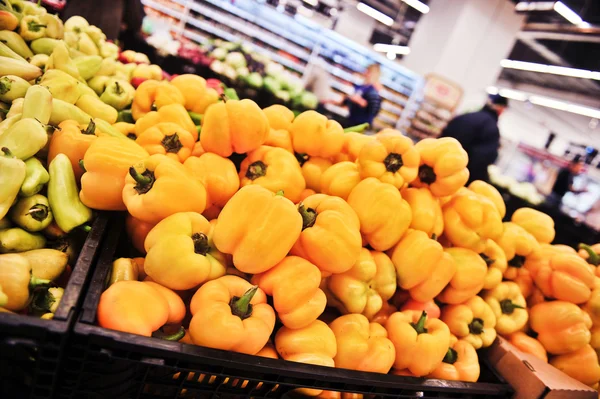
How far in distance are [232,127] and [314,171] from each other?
16.3 inches

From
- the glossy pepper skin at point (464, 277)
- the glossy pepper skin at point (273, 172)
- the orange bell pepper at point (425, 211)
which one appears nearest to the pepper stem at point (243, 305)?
the glossy pepper skin at point (273, 172)

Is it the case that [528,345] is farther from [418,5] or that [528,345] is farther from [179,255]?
[418,5]

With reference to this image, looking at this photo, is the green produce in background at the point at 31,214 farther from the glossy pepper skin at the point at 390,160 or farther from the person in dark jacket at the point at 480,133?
the person in dark jacket at the point at 480,133

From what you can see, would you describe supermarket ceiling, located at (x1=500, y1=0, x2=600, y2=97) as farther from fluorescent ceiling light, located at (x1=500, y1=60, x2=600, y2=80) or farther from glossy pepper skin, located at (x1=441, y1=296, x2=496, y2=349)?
glossy pepper skin, located at (x1=441, y1=296, x2=496, y2=349)

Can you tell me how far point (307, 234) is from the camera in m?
1.27

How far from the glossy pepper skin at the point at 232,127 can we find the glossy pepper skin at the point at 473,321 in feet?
3.60

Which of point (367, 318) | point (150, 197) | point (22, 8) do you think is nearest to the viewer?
point (150, 197)

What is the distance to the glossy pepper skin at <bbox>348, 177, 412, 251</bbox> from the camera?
1440 millimetres

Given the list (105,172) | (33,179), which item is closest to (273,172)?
(105,172)

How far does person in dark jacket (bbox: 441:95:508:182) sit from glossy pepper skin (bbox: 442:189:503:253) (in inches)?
131

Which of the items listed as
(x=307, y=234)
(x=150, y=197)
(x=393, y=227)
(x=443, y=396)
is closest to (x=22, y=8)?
(x=150, y=197)

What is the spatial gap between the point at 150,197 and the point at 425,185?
3.67 feet

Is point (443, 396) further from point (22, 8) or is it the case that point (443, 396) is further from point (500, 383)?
point (22, 8)

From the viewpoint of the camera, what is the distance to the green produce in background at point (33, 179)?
1225 mm
